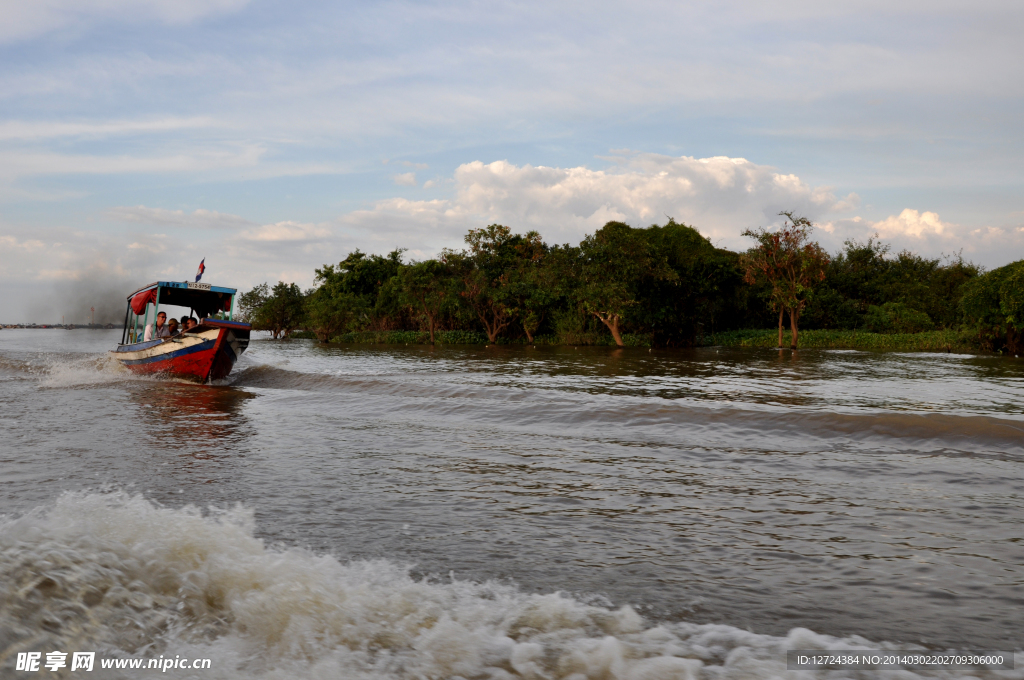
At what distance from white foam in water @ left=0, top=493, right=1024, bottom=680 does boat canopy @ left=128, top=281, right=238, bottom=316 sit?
14051mm

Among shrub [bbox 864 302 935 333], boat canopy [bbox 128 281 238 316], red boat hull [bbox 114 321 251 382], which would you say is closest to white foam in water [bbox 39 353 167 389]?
red boat hull [bbox 114 321 251 382]

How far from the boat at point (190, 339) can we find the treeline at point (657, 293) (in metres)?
22.3

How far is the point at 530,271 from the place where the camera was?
41906mm

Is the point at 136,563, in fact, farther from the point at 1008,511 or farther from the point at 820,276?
the point at 820,276

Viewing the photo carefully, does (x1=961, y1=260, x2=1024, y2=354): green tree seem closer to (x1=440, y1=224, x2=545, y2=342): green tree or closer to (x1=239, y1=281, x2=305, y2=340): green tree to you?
(x1=440, y1=224, x2=545, y2=342): green tree

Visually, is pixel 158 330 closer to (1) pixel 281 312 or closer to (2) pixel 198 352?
(2) pixel 198 352

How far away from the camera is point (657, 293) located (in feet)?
130

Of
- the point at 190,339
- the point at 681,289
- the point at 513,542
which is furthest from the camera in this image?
the point at 681,289

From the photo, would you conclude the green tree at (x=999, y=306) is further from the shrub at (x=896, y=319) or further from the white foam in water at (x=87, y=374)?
the white foam in water at (x=87, y=374)

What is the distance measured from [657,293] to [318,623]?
38110 millimetres

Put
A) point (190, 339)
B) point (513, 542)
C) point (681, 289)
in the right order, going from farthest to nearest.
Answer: point (681, 289)
point (190, 339)
point (513, 542)

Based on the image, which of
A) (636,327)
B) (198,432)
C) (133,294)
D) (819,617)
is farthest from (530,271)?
(819,617)

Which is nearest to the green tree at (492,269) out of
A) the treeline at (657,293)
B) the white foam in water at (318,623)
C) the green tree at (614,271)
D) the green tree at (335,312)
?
the treeline at (657,293)

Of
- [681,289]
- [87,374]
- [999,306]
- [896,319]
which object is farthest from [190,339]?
[896,319]
